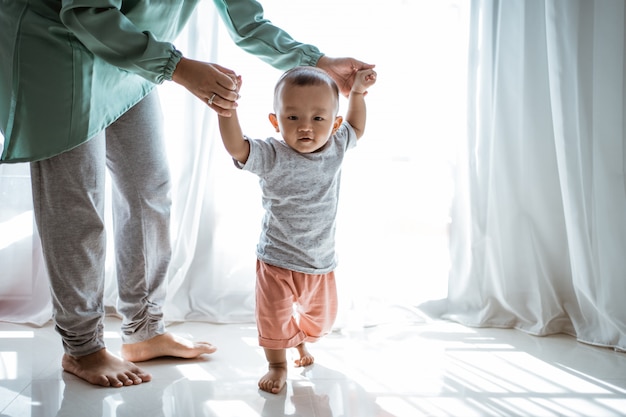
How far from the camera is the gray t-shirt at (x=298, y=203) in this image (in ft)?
5.00

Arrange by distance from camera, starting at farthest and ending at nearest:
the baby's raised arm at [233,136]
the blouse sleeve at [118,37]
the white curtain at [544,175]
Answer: the white curtain at [544,175], the baby's raised arm at [233,136], the blouse sleeve at [118,37]

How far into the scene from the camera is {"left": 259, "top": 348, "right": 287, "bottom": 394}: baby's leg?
4.96 ft

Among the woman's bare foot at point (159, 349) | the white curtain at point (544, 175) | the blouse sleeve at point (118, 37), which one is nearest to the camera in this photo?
the blouse sleeve at point (118, 37)

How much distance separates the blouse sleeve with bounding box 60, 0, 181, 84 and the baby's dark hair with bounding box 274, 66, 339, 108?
0.31 m

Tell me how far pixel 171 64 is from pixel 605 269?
1405mm

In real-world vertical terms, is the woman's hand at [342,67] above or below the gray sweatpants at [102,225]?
above

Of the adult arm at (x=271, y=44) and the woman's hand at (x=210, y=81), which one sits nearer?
the woman's hand at (x=210, y=81)

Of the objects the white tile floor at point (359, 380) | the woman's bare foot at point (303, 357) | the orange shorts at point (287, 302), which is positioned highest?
the orange shorts at point (287, 302)

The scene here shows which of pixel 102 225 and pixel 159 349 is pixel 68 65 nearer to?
pixel 102 225

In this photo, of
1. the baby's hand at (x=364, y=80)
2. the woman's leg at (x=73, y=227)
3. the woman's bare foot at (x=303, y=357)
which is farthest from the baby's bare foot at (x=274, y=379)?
the baby's hand at (x=364, y=80)

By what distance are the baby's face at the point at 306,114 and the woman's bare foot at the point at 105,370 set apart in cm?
66

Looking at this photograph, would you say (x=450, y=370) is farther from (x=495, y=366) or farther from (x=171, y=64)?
(x=171, y=64)

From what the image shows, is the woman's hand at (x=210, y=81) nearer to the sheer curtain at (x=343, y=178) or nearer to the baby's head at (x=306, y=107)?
the baby's head at (x=306, y=107)

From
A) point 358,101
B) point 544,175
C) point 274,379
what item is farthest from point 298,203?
point 544,175
